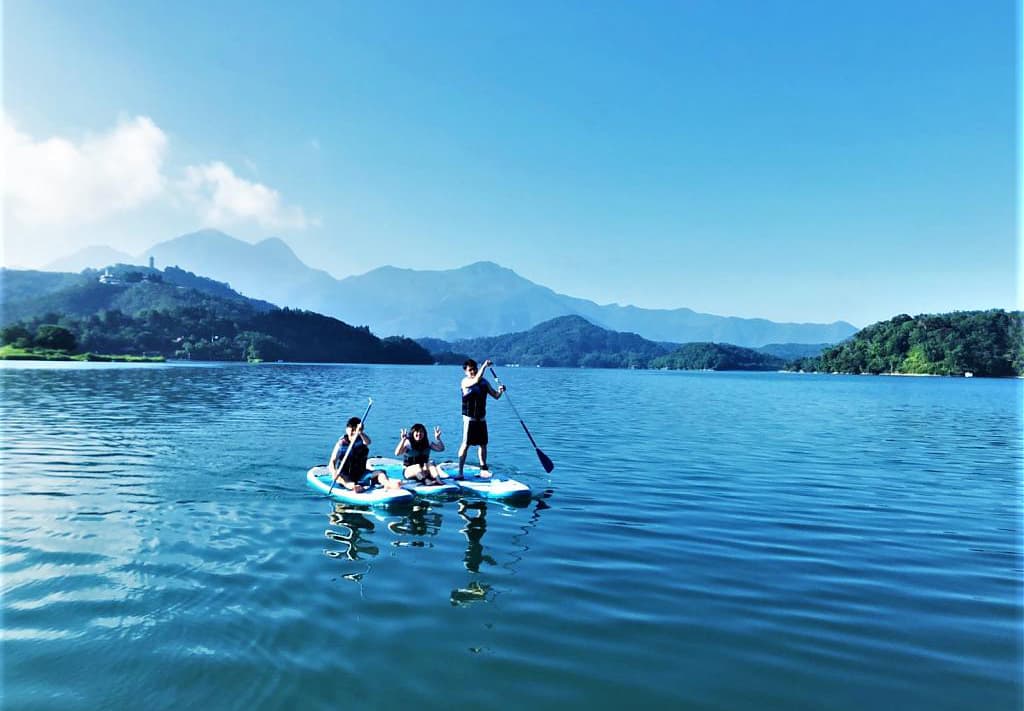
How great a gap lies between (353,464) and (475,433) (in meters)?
3.50

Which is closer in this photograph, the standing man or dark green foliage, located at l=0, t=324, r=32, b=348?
the standing man

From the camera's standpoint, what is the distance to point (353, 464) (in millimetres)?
15406

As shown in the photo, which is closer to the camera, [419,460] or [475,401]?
[419,460]

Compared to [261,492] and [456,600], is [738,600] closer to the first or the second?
[456,600]

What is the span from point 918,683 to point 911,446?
81.9 ft

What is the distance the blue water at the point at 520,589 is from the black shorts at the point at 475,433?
2.11 metres

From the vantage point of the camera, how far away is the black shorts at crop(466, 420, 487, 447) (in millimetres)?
16578

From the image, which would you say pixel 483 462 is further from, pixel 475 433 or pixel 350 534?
pixel 350 534

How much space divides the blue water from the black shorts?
2.11 metres

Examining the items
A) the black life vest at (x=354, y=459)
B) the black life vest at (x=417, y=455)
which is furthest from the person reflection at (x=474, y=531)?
the black life vest at (x=354, y=459)

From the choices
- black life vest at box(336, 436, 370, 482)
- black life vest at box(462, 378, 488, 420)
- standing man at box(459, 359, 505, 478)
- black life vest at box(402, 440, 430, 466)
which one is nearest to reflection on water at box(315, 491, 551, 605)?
black life vest at box(336, 436, 370, 482)

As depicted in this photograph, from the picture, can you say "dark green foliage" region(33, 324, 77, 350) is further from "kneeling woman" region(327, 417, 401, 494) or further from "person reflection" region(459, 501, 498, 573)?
"person reflection" region(459, 501, 498, 573)

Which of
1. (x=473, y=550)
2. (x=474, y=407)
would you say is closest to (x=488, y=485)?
(x=474, y=407)

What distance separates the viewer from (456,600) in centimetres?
866
